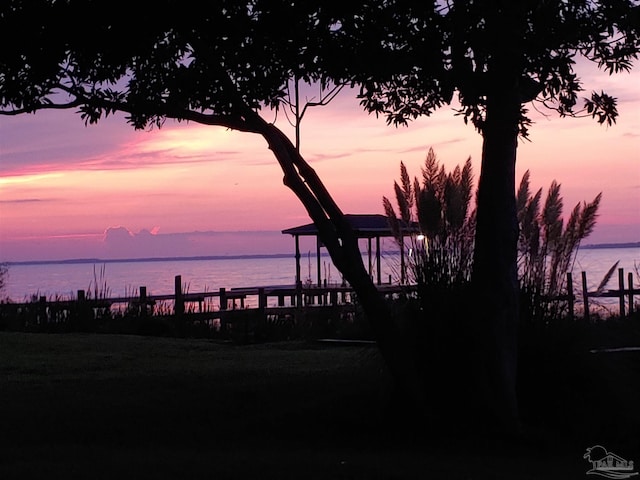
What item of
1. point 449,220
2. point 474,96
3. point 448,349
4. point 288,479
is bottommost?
point 288,479

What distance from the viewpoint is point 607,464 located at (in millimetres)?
5781

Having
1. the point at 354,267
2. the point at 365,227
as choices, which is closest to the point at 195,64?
the point at 354,267

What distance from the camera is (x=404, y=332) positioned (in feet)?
22.7

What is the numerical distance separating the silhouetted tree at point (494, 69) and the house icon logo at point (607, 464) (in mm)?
545

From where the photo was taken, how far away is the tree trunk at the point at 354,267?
21.0ft

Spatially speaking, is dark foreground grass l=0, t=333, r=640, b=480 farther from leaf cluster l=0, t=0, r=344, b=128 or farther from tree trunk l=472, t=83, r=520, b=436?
leaf cluster l=0, t=0, r=344, b=128

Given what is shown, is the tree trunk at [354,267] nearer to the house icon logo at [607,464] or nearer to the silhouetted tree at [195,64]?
the silhouetted tree at [195,64]

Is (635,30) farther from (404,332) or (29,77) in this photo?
(29,77)

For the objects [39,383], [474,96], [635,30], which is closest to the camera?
[474,96]

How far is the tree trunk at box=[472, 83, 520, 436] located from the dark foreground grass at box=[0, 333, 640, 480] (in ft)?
1.16

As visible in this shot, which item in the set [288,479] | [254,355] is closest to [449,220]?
[254,355]

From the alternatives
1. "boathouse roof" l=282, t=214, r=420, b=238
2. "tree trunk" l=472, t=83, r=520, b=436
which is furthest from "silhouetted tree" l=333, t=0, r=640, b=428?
"boathouse roof" l=282, t=214, r=420, b=238

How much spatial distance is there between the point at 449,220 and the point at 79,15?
12.2 feet

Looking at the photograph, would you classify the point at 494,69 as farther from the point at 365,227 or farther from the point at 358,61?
the point at 365,227
